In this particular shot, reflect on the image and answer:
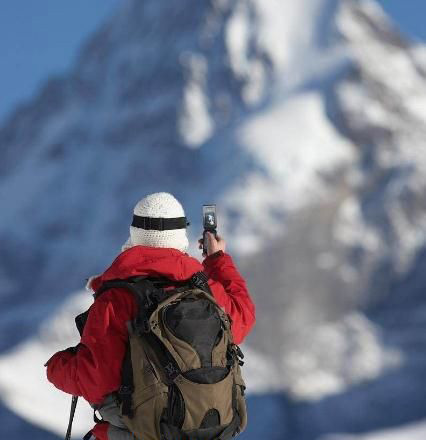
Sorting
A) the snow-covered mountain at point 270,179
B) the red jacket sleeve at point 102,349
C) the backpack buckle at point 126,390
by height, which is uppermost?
the snow-covered mountain at point 270,179

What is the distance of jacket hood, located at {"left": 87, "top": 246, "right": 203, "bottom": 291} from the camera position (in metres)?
3.76

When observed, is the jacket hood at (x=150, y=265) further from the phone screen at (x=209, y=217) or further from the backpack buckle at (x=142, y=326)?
the phone screen at (x=209, y=217)

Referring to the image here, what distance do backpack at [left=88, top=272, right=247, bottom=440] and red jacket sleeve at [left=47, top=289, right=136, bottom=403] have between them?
0.05 meters

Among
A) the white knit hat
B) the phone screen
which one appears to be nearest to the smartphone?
the phone screen

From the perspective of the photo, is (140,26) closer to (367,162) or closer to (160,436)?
(367,162)

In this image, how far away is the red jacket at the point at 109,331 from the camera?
366cm

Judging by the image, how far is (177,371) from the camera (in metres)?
3.53

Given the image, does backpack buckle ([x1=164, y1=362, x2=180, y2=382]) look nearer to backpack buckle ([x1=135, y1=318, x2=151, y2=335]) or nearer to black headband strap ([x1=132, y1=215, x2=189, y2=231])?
backpack buckle ([x1=135, y1=318, x2=151, y2=335])

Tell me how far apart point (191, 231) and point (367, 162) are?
763 inches

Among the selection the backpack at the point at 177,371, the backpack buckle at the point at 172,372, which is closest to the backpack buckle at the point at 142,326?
the backpack at the point at 177,371

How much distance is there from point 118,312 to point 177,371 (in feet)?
1.34

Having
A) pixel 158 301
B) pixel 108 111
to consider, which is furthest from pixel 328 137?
pixel 158 301

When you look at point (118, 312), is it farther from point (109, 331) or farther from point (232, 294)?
point (232, 294)

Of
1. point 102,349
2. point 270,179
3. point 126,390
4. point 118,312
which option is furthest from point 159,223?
point 270,179
